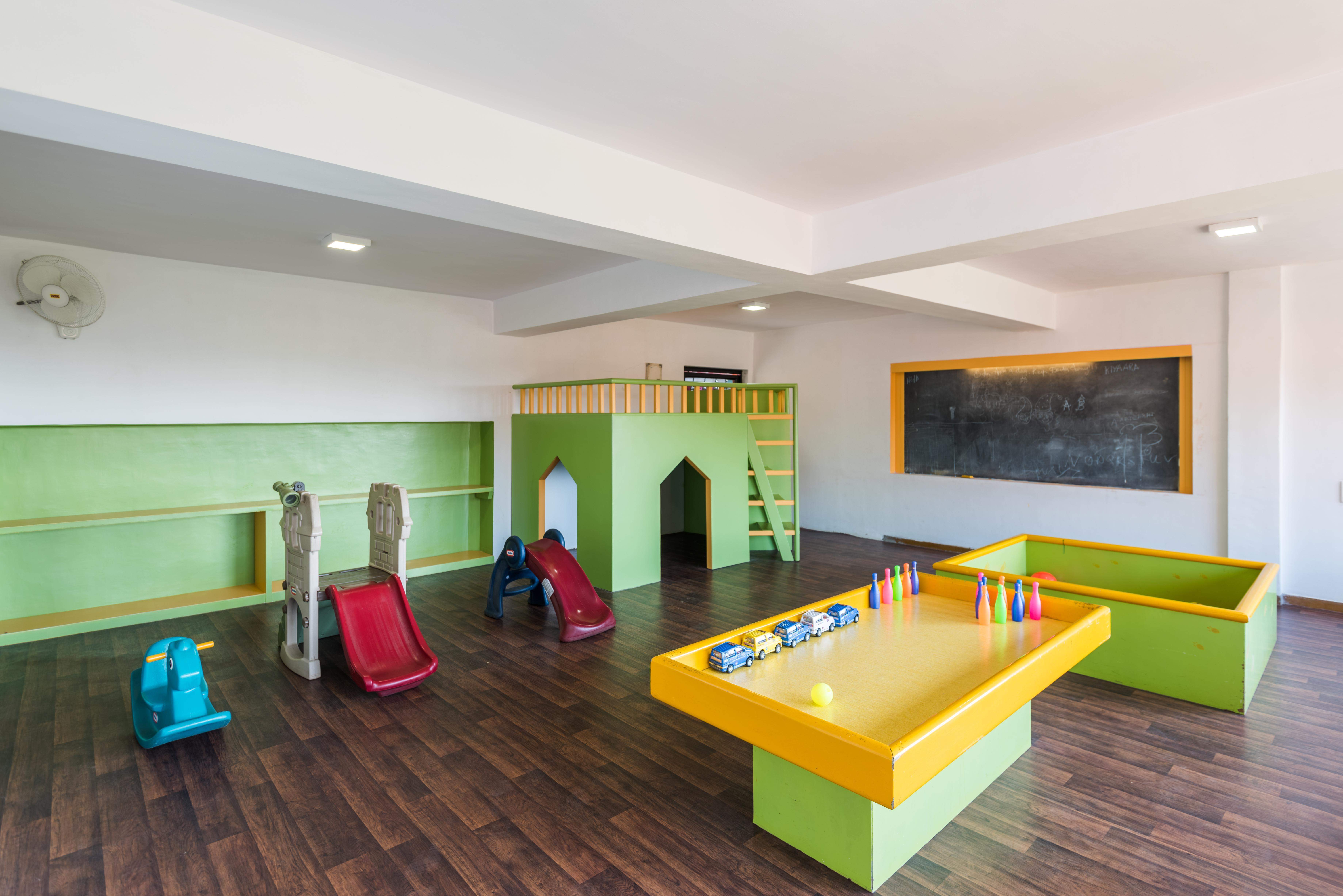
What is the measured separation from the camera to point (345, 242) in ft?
15.6

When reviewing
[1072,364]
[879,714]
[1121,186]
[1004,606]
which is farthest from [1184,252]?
[879,714]

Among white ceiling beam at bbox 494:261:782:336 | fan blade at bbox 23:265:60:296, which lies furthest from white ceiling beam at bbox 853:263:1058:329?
fan blade at bbox 23:265:60:296

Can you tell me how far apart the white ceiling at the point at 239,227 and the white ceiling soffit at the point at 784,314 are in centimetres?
180

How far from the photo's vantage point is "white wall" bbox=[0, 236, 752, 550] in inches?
197

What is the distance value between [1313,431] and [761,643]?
239 inches

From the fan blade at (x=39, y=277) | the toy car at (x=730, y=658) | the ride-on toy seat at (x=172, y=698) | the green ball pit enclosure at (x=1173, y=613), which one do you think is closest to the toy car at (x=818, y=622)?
the toy car at (x=730, y=658)

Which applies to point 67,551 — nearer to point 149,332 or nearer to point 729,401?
point 149,332

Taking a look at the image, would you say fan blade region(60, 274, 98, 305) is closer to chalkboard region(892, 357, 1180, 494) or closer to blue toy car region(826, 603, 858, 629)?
blue toy car region(826, 603, 858, 629)

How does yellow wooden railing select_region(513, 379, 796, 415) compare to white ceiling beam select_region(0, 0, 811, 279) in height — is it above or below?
below

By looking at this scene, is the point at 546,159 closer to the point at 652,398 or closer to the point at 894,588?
the point at 894,588

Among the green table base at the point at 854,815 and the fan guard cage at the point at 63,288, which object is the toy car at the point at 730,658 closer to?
the green table base at the point at 854,815

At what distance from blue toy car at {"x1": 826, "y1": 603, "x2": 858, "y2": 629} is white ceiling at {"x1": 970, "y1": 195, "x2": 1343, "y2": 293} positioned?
3046 millimetres

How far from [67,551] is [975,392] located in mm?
8890

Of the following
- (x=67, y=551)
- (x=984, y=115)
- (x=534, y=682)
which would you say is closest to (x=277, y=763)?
(x=534, y=682)
